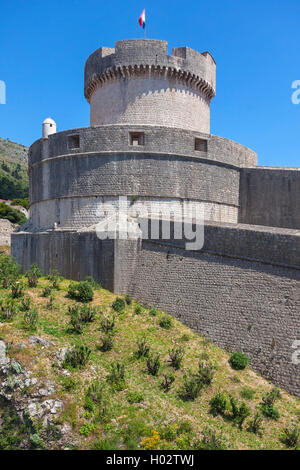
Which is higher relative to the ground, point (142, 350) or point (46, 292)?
point (46, 292)

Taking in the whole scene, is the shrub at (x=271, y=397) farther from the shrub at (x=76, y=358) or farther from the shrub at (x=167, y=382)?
the shrub at (x=76, y=358)

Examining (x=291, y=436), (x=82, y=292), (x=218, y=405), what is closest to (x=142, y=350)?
(x=218, y=405)

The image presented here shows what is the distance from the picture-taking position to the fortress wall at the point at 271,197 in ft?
59.2

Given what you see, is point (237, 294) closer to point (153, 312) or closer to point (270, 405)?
point (153, 312)

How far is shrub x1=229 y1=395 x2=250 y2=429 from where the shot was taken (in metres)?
8.80

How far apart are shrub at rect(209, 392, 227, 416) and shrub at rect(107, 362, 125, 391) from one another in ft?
7.66

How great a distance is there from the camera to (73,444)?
8.09 m

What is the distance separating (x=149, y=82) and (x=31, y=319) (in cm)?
1396

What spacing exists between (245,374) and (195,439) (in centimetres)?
278

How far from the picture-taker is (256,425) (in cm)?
861

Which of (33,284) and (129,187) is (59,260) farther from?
(129,187)

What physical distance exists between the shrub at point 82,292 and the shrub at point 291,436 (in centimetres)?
717

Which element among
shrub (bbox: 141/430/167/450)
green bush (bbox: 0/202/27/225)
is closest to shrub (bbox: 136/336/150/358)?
shrub (bbox: 141/430/167/450)

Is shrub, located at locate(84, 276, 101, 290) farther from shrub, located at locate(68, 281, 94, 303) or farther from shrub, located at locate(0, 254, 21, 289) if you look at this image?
shrub, located at locate(0, 254, 21, 289)
